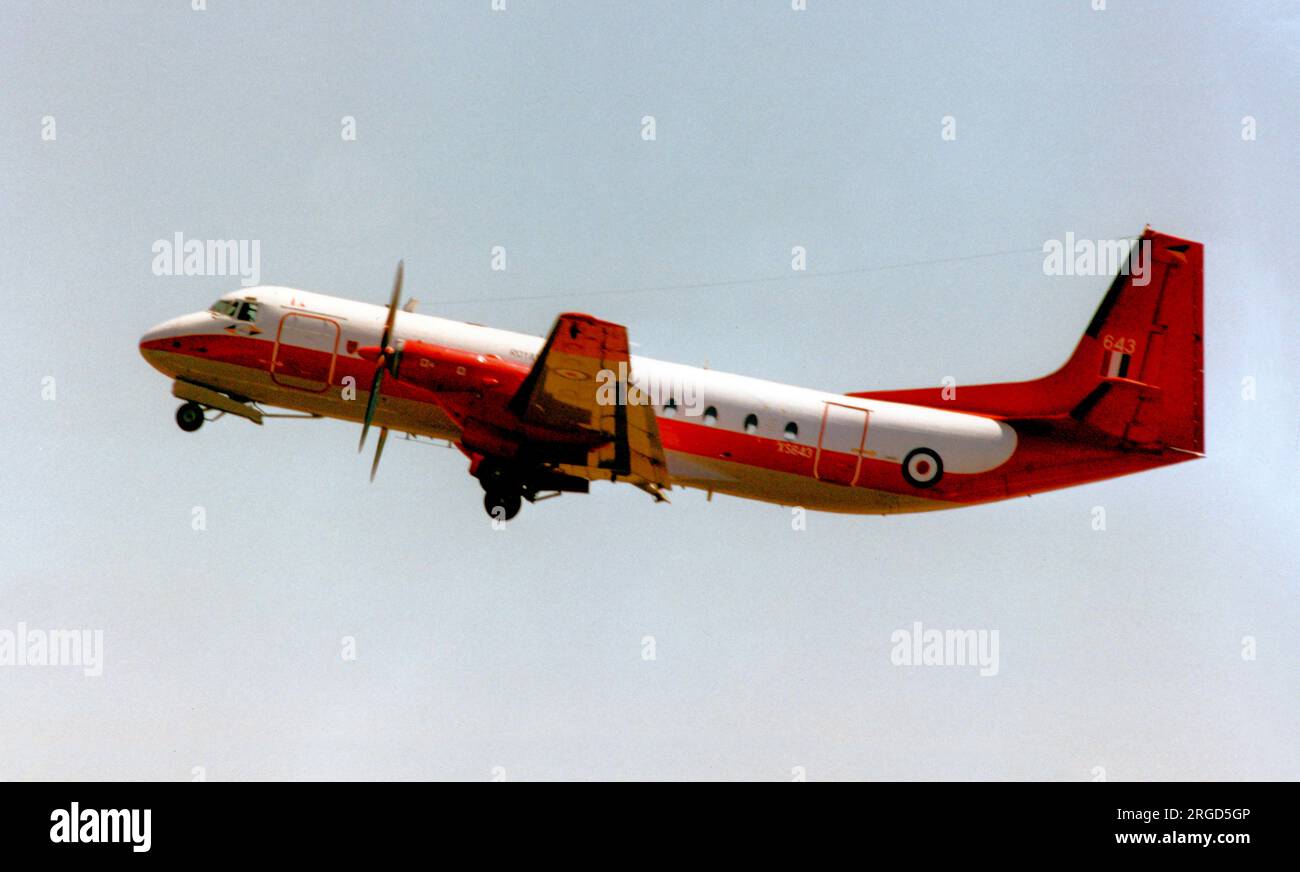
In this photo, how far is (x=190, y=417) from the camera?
27.1m

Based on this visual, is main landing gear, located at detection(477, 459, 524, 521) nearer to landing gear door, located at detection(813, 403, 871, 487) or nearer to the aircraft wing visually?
the aircraft wing

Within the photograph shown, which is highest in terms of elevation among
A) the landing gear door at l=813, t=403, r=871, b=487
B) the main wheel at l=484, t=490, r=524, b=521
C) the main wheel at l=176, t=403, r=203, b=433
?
the main wheel at l=176, t=403, r=203, b=433

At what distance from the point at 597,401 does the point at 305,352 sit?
18.4ft

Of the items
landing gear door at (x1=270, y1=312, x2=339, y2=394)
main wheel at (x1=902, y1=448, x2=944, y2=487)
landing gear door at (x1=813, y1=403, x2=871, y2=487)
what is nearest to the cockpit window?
landing gear door at (x1=270, y1=312, x2=339, y2=394)

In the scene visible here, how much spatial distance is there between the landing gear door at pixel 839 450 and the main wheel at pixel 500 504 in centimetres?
539

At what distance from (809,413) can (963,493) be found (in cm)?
316

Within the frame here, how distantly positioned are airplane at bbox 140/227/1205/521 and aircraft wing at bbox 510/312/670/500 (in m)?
0.08

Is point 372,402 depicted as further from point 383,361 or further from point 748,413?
point 748,413

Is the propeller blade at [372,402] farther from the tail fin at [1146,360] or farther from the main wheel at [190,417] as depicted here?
the tail fin at [1146,360]

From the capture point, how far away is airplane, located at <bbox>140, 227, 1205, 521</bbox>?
25.9 meters
